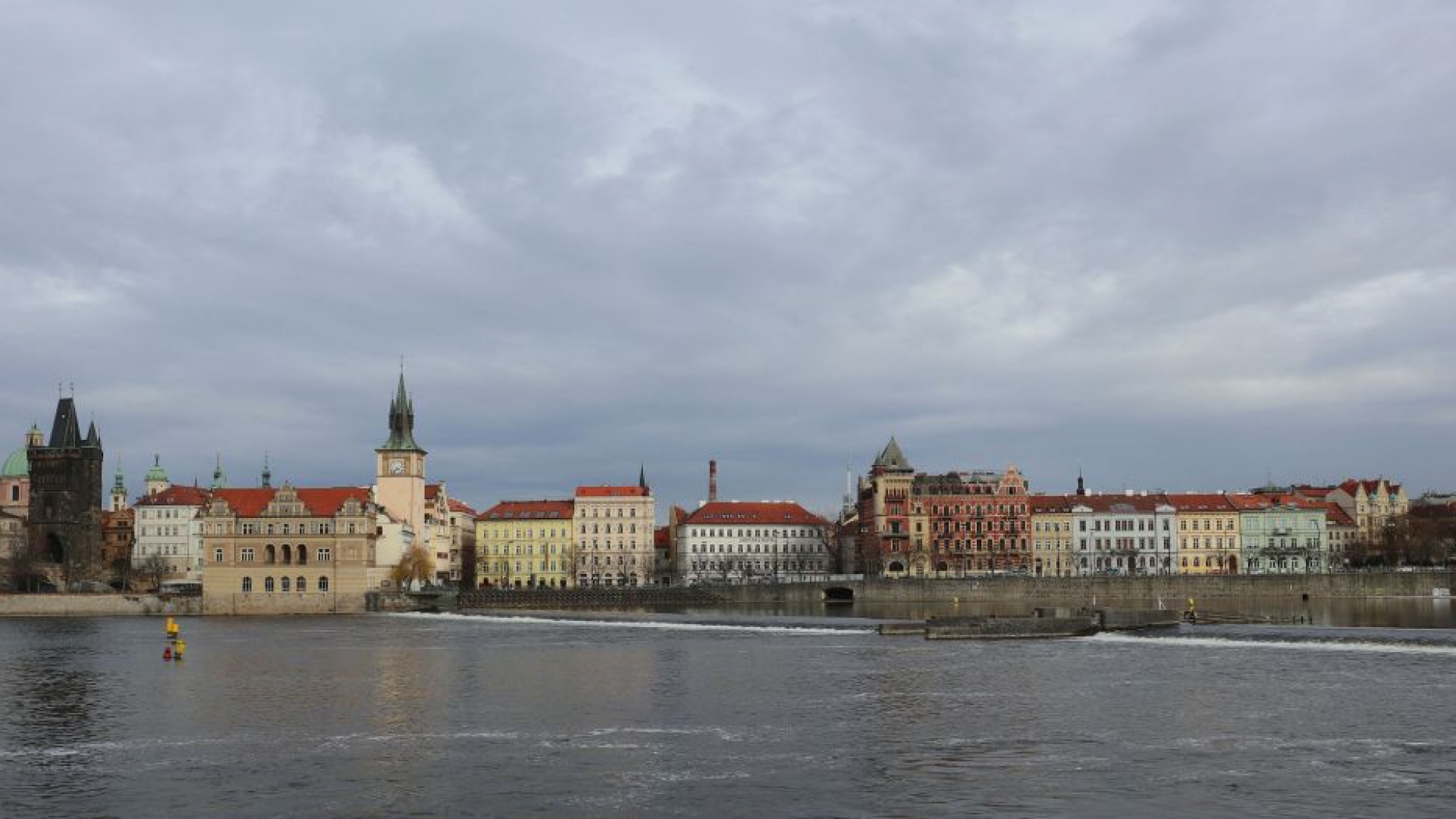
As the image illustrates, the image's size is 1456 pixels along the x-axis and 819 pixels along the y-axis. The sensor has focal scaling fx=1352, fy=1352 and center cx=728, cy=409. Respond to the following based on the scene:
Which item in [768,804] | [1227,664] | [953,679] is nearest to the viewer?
[768,804]

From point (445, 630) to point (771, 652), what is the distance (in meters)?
39.3

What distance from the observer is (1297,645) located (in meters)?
75.6

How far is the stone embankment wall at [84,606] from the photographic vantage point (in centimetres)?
14662

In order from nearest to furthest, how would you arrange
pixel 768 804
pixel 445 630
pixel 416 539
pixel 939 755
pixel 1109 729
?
pixel 768 804 < pixel 939 755 < pixel 1109 729 < pixel 445 630 < pixel 416 539

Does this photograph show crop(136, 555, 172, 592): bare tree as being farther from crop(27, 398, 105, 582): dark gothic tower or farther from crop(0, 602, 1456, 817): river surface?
crop(0, 602, 1456, 817): river surface

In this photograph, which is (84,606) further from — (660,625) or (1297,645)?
(1297,645)

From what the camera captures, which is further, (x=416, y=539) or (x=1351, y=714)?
(x=416, y=539)

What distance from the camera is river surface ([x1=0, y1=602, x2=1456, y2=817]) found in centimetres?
3197

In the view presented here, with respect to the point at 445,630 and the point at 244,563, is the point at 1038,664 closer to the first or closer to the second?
the point at 445,630

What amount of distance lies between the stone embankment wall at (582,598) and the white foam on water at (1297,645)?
81.5m

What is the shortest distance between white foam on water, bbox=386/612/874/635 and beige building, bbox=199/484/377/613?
1998 centimetres

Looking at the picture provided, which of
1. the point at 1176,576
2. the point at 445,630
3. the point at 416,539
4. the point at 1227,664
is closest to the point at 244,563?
the point at 416,539

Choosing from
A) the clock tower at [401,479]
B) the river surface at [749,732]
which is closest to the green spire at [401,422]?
the clock tower at [401,479]

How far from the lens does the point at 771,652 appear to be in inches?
3017
